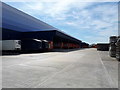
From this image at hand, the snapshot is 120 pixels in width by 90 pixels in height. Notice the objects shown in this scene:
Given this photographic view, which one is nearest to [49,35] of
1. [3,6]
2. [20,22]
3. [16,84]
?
[20,22]

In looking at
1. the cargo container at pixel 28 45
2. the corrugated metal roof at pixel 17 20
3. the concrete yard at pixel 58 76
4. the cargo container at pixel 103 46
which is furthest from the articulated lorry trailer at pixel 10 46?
the cargo container at pixel 103 46

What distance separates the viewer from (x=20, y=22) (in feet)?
119

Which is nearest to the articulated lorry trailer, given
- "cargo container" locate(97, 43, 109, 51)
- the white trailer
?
the white trailer

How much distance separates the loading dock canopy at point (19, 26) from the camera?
30.6 meters

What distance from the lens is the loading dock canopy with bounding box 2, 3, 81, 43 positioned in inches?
1204

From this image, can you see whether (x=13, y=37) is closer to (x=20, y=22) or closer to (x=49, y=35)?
(x=20, y=22)

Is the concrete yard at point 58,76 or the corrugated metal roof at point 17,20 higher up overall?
the corrugated metal roof at point 17,20

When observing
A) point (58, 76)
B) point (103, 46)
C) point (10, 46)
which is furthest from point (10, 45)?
point (103, 46)

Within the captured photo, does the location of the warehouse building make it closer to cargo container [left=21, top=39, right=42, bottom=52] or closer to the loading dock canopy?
the loading dock canopy

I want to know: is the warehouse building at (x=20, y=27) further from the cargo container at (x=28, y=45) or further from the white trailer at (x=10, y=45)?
the white trailer at (x=10, y=45)

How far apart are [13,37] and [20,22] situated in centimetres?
527

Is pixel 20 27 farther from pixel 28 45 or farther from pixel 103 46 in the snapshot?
pixel 103 46

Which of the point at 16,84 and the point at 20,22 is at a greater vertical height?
the point at 20,22

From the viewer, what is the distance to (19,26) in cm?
3597
